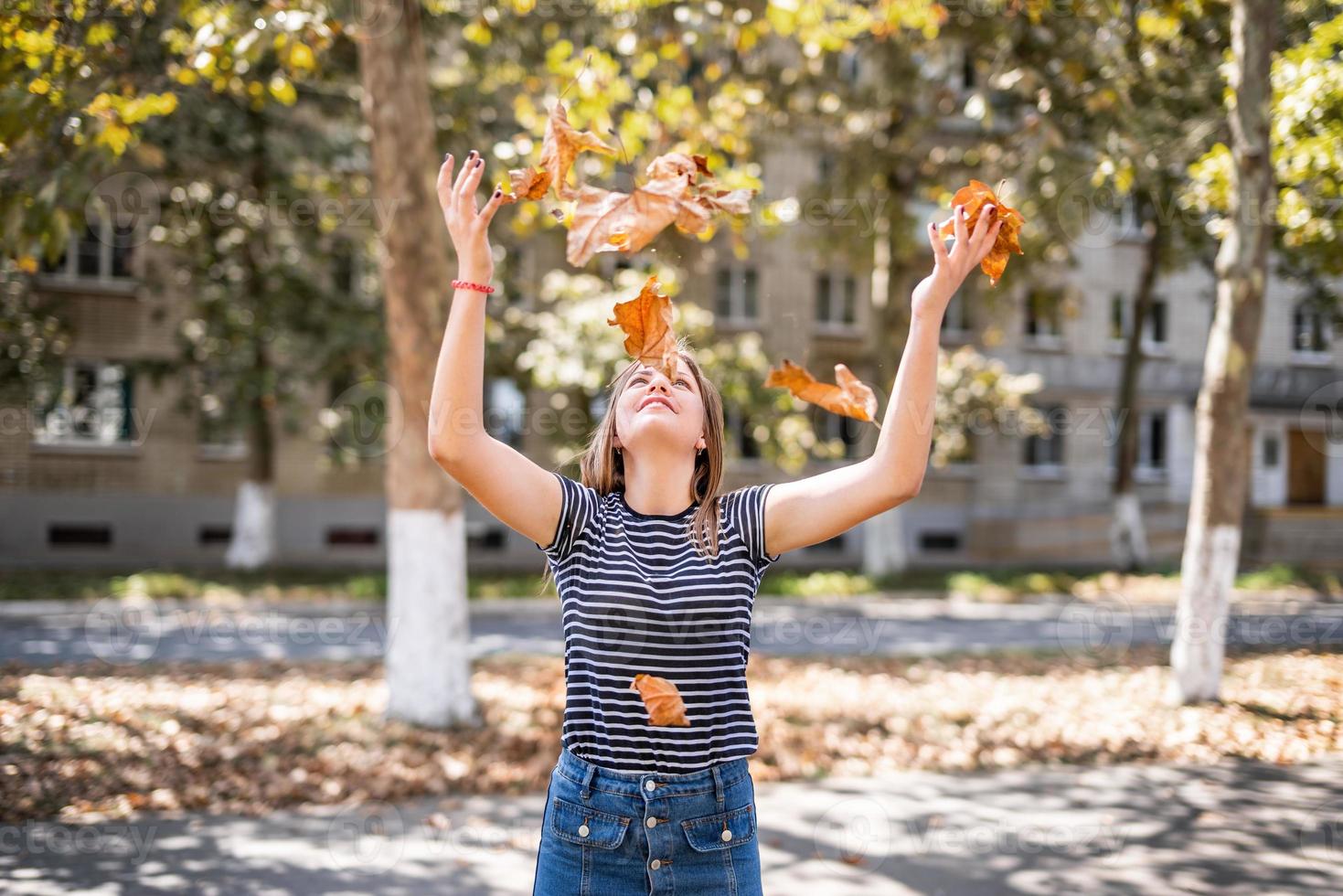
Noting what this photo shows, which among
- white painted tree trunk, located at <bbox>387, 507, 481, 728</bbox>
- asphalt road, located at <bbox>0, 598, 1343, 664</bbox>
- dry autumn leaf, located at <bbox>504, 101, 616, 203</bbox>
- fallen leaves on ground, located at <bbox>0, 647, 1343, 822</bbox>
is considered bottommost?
asphalt road, located at <bbox>0, 598, 1343, 664</bbox>

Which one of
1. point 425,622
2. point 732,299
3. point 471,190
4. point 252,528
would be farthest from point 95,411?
point 471,190

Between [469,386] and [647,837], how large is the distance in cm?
111

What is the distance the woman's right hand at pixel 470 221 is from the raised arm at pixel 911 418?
0.86m

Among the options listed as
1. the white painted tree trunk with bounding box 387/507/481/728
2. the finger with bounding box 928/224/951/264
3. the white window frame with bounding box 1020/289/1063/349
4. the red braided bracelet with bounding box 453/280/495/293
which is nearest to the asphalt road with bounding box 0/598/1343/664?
the white painted tree trunk with bounding box 387/507/481/728

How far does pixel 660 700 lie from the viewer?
2.32m

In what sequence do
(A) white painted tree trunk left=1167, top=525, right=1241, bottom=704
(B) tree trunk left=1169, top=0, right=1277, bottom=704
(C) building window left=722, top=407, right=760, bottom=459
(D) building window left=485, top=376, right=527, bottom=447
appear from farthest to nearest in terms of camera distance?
(D) building window left=485, top=376, right=527, bottom=447
(C) building window left=722, top=407, right=760, bottom=459
(A) white painted tree trunk left=1167, top=525, right=1241, bottom=704
(B) tree trunk left=1169, top=0, right=1277, bottom=704

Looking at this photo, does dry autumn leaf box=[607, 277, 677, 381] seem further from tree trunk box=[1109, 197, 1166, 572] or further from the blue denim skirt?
tree trunk box=[1109, 197, 1166, 572]

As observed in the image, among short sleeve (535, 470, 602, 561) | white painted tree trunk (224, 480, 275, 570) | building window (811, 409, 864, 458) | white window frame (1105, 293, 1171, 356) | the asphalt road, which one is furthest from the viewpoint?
white window frame (1105, 293, 1171, 356)

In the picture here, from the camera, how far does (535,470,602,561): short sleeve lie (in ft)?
8.11

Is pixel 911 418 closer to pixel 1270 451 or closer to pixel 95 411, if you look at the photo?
pixel 95 411

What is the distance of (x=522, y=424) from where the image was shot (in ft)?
78.0

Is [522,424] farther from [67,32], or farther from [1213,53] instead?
[67,32]

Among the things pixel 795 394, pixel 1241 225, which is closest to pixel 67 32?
pixel 795 394

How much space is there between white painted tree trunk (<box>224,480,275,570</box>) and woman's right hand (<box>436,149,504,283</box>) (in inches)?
752
